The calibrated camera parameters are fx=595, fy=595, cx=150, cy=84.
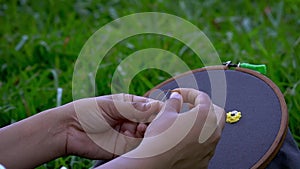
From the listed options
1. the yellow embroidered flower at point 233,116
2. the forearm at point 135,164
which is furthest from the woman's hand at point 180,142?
the yellow embroidered flower at point 233,116

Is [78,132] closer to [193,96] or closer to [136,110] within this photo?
[136,110]

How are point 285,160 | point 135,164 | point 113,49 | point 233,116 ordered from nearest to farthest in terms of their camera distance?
point 135,164 → point 285,160 → point 233,116 → point 113,49

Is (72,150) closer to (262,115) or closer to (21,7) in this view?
(262,115)

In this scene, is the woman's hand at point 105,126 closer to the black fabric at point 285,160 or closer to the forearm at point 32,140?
the forearm at point 32,140

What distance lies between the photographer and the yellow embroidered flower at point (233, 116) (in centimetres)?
127

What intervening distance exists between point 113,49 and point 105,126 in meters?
1.02

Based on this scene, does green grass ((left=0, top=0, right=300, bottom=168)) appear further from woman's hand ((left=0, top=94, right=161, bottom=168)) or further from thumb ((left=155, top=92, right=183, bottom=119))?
thumb ((left=155, top=92, right=183, bottom=119))

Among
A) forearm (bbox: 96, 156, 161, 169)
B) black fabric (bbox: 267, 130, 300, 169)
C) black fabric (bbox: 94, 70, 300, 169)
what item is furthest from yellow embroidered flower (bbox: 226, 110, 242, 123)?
forearm (bbox: 96, 156, 161, 169)

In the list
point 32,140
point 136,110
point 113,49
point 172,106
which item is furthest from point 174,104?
point 113,49

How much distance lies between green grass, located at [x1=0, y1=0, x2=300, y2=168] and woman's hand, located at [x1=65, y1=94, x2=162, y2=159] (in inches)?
14.1

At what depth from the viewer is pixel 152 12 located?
96.5 inches

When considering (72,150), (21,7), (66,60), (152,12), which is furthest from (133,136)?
(21,7)

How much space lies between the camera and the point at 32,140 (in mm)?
1211

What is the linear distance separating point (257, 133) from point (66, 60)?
1.11 m
